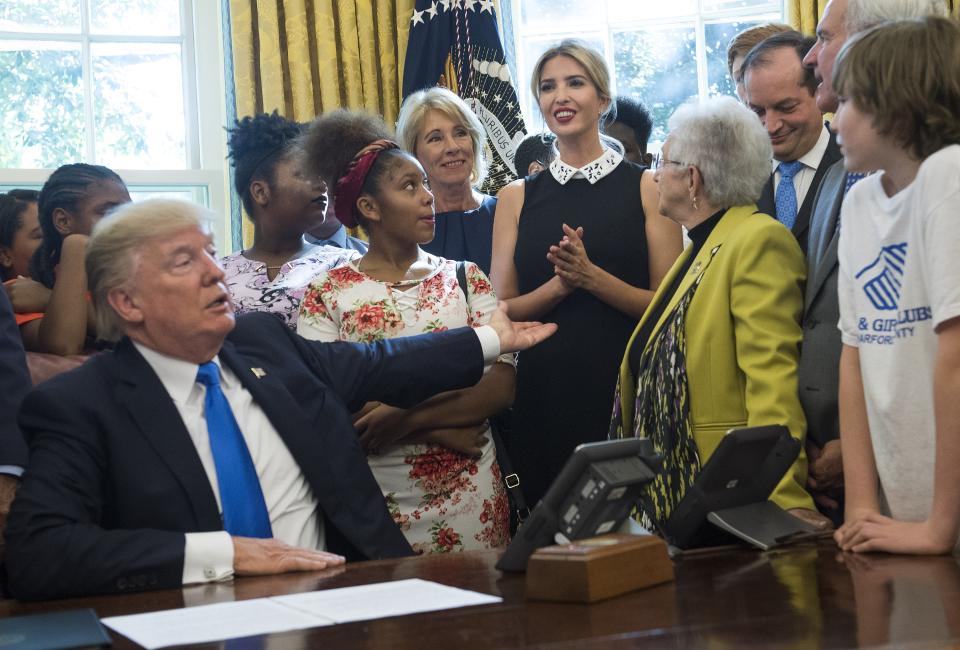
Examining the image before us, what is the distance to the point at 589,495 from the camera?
1.61 meters

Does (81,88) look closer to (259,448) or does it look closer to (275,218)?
(275,218)

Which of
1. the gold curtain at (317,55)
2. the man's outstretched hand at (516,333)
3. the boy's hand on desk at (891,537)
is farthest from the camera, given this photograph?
the gold curtain at (317,55)

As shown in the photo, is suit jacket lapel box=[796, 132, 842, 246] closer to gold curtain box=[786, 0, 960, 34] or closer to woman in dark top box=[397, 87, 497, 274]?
woman in dark top box=[397, 87, 497, 274]

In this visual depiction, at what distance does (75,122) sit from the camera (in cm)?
531

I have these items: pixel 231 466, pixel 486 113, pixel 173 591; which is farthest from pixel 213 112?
pixel 173 591

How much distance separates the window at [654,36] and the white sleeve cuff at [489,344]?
3113 mm

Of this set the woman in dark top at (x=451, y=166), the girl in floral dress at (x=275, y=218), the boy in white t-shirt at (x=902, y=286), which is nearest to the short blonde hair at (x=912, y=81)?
the boy in white t-shirt at (x=902, y=286)

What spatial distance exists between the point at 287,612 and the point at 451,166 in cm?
231

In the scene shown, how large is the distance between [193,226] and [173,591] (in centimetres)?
80

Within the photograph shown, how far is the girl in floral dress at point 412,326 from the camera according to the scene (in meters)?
2.79

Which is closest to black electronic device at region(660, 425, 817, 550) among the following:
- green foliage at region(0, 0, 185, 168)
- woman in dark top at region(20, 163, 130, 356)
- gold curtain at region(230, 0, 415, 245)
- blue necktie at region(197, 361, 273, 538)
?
blue necktie at region(197, 361, 273, 538)

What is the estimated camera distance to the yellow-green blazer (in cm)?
240

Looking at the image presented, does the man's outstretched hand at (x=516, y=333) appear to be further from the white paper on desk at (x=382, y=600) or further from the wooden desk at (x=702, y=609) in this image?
the white paper on desk at (x=382, y=600)

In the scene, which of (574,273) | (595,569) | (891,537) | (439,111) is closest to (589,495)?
(595,569)
